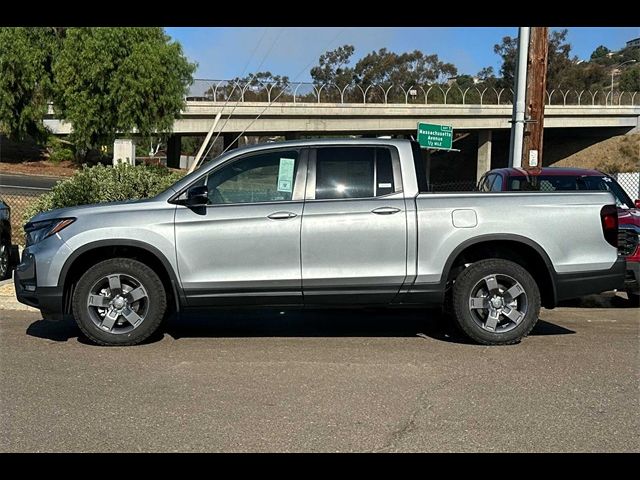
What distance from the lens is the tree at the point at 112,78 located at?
103ft

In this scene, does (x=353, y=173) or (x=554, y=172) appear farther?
(x=554, y=172)

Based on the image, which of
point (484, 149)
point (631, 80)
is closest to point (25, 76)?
point (484, 149)

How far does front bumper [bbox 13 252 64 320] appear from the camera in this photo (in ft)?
20.7

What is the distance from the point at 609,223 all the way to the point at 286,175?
3.12 metres

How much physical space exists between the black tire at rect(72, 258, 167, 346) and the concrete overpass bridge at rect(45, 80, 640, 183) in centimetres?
3473

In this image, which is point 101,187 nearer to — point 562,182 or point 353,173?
point 353,173

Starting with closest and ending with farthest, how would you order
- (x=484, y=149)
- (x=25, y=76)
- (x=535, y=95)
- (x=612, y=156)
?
(x=535, y=95) < (x=25, y=76) < (x=484, y=149) < (x=612, y=156)

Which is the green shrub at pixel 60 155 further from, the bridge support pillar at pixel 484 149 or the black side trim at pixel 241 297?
the black side trim at pixel 241 297

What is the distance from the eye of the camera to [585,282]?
21.1 feet

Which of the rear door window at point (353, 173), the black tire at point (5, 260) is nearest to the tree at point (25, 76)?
the black tire at point (5, 260)

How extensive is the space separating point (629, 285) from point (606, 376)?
3.10 metres

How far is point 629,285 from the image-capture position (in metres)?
8.23

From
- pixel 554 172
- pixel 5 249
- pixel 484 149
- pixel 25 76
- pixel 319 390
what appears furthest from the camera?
pixel 484 149
